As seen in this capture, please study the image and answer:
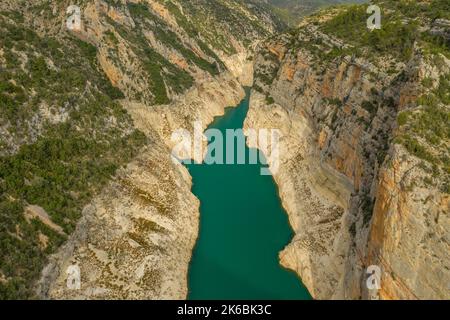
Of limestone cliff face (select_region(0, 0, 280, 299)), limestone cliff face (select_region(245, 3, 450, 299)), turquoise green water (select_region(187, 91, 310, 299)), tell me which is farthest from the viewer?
turquoise green water (select_region(187, 91, 310, 299))

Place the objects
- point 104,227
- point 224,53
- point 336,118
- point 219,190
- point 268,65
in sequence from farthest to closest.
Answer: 1. point 224,53
2. point 268,65
3. point 219,190
4. point 336,118
5. point 104,227

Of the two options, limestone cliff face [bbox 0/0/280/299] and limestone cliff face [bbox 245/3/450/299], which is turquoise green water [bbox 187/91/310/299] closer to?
limestone cliff face [bbox 245/3/450/299]

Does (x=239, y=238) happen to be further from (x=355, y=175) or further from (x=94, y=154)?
(x=94, y=154)

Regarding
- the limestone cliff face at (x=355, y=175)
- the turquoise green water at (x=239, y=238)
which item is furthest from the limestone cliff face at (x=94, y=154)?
the limestone cliff face at (x=355, y=175)

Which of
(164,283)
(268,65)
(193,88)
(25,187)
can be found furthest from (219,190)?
(268,65)

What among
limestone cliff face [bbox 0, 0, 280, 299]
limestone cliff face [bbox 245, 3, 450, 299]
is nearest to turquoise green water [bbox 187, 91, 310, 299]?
limestone cliff face [bbox 245, 3, 450, 299]

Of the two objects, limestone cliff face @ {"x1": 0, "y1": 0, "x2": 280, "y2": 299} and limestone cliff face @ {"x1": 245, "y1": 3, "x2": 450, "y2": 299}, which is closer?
limestone cliff face @ {"x1": 245, "y1": 3, "x2": 450, "y2": 299}

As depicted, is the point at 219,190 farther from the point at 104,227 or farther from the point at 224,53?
the point at 224,53
